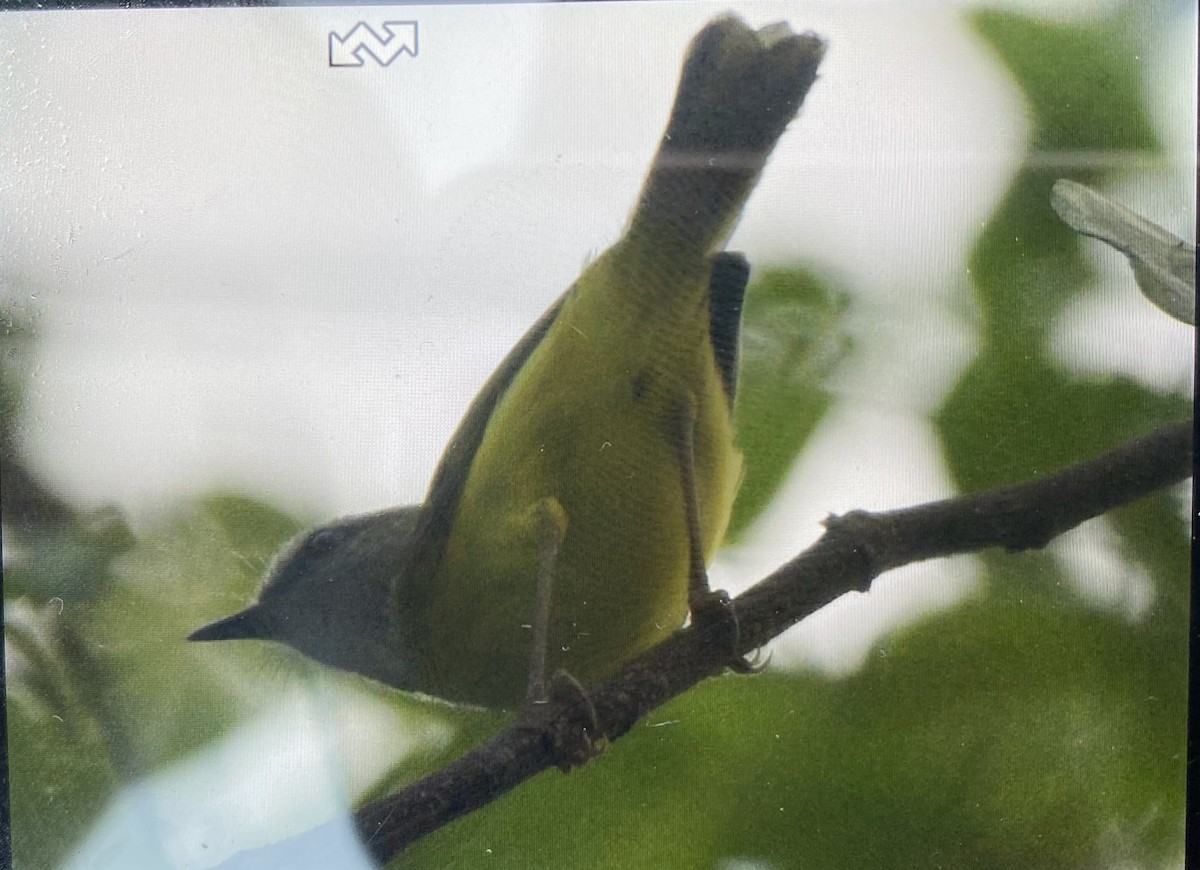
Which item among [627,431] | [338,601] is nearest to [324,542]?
[338,601]

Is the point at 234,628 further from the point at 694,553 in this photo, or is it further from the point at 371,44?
the point at 371,44

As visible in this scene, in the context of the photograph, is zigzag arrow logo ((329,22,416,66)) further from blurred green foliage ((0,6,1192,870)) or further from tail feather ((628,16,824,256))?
blurred green foliage ((0,6,1192,870))

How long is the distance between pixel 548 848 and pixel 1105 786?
709 mm

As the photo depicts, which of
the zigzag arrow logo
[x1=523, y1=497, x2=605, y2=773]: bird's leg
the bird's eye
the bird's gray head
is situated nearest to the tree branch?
[x1=523, y1=497, x2=605, y2=773]: bird's leg

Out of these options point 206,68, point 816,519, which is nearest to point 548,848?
point 816,519

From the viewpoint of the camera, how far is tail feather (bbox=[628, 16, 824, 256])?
1.26 m

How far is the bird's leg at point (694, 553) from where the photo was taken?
51.1 inches

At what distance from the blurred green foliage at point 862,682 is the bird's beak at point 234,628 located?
0.02 meters

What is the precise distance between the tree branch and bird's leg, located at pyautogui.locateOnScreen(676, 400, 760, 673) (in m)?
0.02

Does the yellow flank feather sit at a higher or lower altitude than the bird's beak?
higher

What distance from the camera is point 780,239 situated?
4.37 feet

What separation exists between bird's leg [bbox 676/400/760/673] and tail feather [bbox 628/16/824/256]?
0.23 metres

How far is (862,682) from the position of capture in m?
1.31

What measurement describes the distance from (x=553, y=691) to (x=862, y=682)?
39cm
